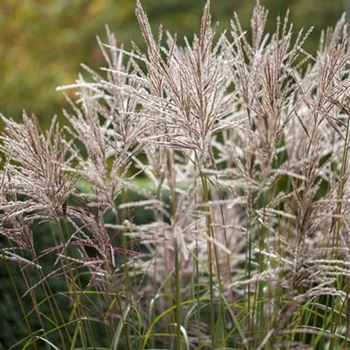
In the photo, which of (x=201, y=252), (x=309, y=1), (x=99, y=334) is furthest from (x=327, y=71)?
(x=309, y=1)

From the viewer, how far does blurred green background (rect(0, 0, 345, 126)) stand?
42.0ft

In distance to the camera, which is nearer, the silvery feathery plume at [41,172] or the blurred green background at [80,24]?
the silvery feathery plume at [41,172]

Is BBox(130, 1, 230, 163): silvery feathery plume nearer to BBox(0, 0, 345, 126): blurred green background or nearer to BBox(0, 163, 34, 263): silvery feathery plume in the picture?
BBox(0, 163, 34, 263): silvery feathery plume

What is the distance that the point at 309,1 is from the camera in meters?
13.5

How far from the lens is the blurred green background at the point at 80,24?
12.8m

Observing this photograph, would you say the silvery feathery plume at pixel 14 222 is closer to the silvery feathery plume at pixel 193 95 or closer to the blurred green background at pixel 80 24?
the silvery feathery plume at pixel 193 95

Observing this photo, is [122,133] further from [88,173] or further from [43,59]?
[43,59]

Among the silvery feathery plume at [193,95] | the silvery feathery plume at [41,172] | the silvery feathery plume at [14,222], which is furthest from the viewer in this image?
the silvery feathery plume at [14,222]

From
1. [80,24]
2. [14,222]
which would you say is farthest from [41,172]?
[80,24]

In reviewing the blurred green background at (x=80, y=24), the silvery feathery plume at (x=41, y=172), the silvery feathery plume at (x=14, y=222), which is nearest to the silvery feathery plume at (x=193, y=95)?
the silvery feathery plume at (x=41, y=172)

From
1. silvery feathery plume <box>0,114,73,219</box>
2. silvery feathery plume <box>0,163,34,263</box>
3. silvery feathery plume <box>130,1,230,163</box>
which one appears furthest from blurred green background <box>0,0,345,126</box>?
silvery feathery plume <box>130,1,230,163</box>

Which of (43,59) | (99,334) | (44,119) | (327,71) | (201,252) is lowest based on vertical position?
(99,334)

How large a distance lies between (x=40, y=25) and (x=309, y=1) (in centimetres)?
401

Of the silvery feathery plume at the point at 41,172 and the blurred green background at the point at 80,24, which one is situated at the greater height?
the blurred green background at the point at 80,24
